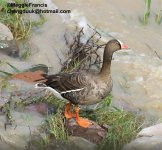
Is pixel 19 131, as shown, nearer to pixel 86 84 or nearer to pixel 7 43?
pixel 86 84

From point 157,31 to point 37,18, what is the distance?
1.97 meters

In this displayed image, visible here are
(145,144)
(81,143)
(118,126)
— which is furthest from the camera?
(118,126)

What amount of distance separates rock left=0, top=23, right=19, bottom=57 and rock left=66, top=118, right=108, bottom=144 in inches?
75.9

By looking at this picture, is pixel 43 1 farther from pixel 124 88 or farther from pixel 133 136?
pixel 133 136

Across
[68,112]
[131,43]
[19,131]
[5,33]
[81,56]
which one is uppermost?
[5,33]

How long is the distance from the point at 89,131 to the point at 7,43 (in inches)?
90.0

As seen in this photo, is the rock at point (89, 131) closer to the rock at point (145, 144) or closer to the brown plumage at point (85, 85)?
the brown plumage at point (85, 85)

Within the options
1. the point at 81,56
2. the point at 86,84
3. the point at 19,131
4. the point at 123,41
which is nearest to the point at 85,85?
the point at 86,84

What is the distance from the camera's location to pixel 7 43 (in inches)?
318

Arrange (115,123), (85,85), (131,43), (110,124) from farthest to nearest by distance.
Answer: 1. (131,43)
2. (110,124)
3. (115,123)
4. (85,85)

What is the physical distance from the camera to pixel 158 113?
7.72m

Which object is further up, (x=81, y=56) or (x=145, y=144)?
(x=81, y=56)

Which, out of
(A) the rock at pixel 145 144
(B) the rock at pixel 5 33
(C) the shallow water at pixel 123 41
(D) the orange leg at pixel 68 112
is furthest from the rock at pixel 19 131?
(B) the rock at pixel 5 33

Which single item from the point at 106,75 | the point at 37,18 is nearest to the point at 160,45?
the point at 37,18
